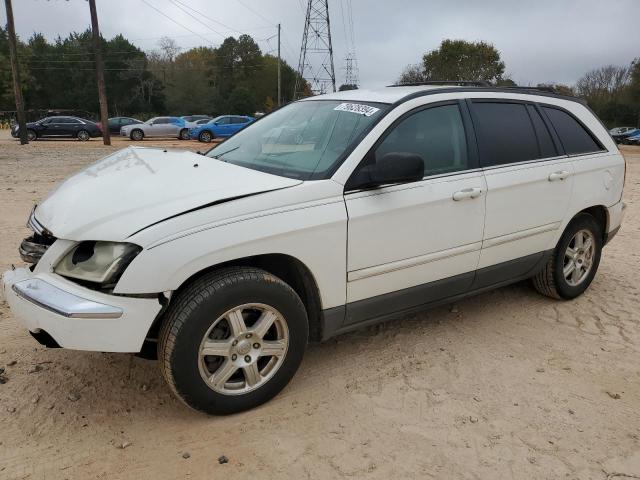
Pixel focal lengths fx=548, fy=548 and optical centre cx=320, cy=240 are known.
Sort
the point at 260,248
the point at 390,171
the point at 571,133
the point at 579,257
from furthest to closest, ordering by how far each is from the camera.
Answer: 1. the point at 579,257
2. the point at 571,133
3. the point at 390,171
4. the point at 260,248

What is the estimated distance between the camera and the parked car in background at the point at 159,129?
2917cm

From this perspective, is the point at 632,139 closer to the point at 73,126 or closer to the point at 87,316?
the point at 73,126

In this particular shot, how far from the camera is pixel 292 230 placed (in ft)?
9.43

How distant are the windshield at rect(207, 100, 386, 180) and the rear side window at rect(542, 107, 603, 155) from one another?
1759 mm

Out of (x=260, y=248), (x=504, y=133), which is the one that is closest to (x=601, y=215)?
(x=504, y=133)

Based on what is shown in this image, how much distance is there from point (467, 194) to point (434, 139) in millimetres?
421

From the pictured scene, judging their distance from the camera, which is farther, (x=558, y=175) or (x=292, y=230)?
(x=558, y=175)

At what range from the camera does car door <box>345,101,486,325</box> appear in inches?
125

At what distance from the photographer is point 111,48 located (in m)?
61.5

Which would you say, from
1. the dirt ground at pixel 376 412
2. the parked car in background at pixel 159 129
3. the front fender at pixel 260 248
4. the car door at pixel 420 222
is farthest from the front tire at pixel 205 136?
the front fender at pixel 260 248

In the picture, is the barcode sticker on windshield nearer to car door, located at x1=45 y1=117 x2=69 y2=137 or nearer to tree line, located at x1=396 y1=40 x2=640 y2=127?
car door, located at x1=45 y1=117 x2=69 y2=137

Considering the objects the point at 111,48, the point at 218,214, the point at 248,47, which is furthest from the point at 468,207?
the point at 248,47

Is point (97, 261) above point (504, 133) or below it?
below

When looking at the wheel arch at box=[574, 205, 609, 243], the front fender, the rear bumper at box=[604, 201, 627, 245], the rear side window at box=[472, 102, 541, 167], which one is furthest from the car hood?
the rear bumper at box=[604, 201, 627, 245]
